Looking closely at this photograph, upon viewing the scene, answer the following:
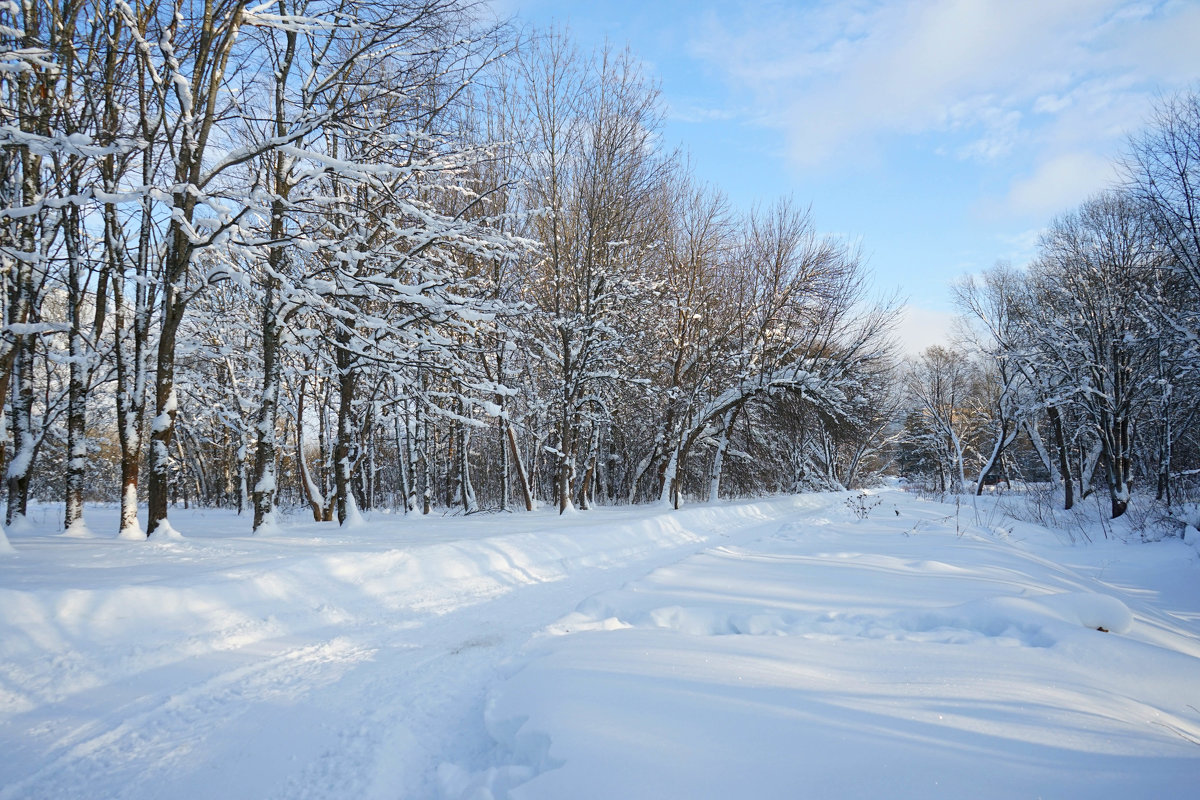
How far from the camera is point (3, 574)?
484 cm

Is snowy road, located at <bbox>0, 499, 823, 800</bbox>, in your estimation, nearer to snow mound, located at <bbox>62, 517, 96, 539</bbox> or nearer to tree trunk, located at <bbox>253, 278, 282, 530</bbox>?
snow mound, located at <bbox>62, 517, 96, 539</bbox>

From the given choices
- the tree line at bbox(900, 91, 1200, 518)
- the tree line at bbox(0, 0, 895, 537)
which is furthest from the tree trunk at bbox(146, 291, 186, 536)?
the tree line at bbox(900, 91, 1200, 518)

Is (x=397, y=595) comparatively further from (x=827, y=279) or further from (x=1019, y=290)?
(x=1019, y=290)

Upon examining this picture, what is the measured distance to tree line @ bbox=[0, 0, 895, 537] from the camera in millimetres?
7492

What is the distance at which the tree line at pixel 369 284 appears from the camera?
749 cm

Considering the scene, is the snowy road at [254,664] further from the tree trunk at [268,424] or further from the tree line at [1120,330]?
the tree line at [1120,330]

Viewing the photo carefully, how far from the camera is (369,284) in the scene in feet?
24.5

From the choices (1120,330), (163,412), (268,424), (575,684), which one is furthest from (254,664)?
(1120,330)

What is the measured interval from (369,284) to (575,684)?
6278mm

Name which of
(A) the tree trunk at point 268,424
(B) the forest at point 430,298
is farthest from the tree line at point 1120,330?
(A) the tree trunk at point 268,424

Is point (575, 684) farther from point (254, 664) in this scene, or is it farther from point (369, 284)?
point (369, 284)

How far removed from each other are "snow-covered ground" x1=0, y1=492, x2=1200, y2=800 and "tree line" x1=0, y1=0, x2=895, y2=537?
3782 mm

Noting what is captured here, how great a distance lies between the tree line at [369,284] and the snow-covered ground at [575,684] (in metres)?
3.78

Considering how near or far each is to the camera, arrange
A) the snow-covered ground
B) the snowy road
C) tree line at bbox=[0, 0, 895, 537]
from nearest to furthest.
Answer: the snow-covered ground < the snowy road < tree line at bbox=[0, 0, 895, 537]
